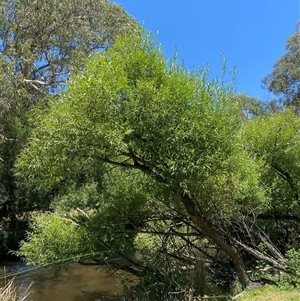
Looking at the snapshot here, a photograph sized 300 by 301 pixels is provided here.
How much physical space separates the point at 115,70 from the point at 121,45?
0.68 m

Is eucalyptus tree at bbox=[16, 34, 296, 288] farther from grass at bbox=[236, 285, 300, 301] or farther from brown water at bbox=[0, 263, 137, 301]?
brown water at bbox=[0, 263, 137, 301]

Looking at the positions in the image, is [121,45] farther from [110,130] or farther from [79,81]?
[110,130]

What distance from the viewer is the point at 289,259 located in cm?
777

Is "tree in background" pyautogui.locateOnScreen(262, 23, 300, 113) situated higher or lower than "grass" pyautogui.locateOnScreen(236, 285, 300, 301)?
higher

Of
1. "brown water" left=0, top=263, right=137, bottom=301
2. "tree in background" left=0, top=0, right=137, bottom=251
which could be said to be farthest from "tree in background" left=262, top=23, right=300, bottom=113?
"brown water" left=0, top=263, right=137, bottom=301

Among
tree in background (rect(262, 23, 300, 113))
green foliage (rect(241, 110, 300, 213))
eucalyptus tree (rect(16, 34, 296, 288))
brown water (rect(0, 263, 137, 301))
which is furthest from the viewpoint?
tree in background (rect(262, 23, 300, 113))

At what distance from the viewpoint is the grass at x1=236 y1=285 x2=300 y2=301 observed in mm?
6703

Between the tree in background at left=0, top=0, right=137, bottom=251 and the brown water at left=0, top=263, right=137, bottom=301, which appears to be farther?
the tree in background at left=0, top=0, right=137, bottom=251

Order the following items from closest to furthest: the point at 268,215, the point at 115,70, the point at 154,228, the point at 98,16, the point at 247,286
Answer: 1. the point at 115,70
2. the point at 247,286
3. the point at 154,228
4. the point at 268,215
5. the point at 98,16

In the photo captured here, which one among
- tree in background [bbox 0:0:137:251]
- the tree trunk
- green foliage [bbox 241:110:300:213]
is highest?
tree in background [bbox 0:0:137:251]

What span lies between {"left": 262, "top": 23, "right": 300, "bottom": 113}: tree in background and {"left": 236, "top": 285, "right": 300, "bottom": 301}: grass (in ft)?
68.0

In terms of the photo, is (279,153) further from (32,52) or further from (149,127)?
(32,52)

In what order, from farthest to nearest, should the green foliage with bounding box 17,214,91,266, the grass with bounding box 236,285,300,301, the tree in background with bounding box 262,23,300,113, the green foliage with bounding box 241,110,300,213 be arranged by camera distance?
the tree in background with bounding box 262,23,300,113
the green foliage with bounding box 241,110,300,213
the green foliage with bounding box 17,214,91,266
the grass with bounding box 236,285,300,301

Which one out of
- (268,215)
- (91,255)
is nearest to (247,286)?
(268,215)
